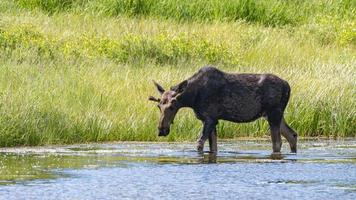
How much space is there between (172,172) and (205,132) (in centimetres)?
201

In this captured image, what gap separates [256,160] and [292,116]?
3.68m

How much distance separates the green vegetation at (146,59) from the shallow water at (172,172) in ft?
2.13

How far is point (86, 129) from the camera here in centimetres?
1588

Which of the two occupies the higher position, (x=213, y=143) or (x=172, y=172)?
(x=213, y=143)

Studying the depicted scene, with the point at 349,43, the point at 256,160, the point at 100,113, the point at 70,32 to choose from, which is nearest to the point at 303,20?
the point at 349,43

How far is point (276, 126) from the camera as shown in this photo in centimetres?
1498

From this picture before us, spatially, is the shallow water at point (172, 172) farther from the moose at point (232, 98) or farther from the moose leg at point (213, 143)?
the moose at point (232, 98)

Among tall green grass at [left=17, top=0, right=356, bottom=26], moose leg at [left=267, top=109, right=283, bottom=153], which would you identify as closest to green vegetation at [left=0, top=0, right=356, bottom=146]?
tall green grass at [left=17, top=0, right=356, bottom=26]

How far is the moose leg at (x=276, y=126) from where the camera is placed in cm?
1490

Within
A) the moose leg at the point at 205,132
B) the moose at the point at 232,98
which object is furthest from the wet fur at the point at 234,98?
the moose leg at the point at 205,132

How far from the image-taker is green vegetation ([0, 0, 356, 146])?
52.9 feet

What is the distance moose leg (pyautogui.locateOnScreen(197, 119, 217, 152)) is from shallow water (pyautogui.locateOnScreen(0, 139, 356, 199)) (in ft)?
0.39

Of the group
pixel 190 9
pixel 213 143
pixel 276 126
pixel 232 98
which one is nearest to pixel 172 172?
pixel 213 143

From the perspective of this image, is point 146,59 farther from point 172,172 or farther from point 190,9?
point 172,172
